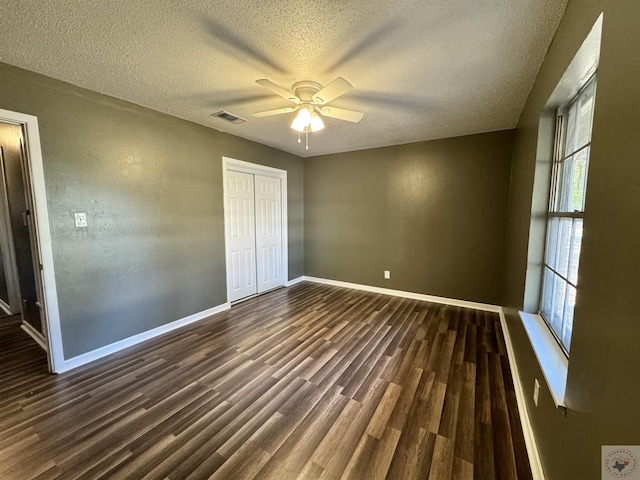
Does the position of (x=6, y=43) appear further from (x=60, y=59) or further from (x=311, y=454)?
(x=311, y=454)

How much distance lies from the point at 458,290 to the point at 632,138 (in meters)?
3.42

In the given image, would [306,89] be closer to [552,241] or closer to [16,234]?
[552,241]

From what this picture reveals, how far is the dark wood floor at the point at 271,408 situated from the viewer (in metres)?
1.39

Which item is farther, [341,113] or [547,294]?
[341,113]

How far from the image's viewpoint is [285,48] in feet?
5.65

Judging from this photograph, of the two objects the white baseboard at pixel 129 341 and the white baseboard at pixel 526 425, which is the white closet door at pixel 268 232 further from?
the white baseboard at pixel 526 425

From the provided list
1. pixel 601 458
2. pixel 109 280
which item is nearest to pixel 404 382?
pixel 601 458

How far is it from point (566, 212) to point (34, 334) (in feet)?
16.4

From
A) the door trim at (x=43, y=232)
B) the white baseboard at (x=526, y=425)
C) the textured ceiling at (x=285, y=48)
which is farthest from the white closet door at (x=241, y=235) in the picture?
the white baseboard at (x=526, y=425)

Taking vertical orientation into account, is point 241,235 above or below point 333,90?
below

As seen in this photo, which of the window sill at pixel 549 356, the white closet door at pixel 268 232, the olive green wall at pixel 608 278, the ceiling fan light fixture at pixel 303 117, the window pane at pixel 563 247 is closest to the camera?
the olive green wall at pixel 608 278

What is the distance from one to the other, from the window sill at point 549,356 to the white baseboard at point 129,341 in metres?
3.43

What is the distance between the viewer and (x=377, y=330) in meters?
3.00

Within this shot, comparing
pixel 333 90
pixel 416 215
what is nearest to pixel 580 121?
pixel 333 90
